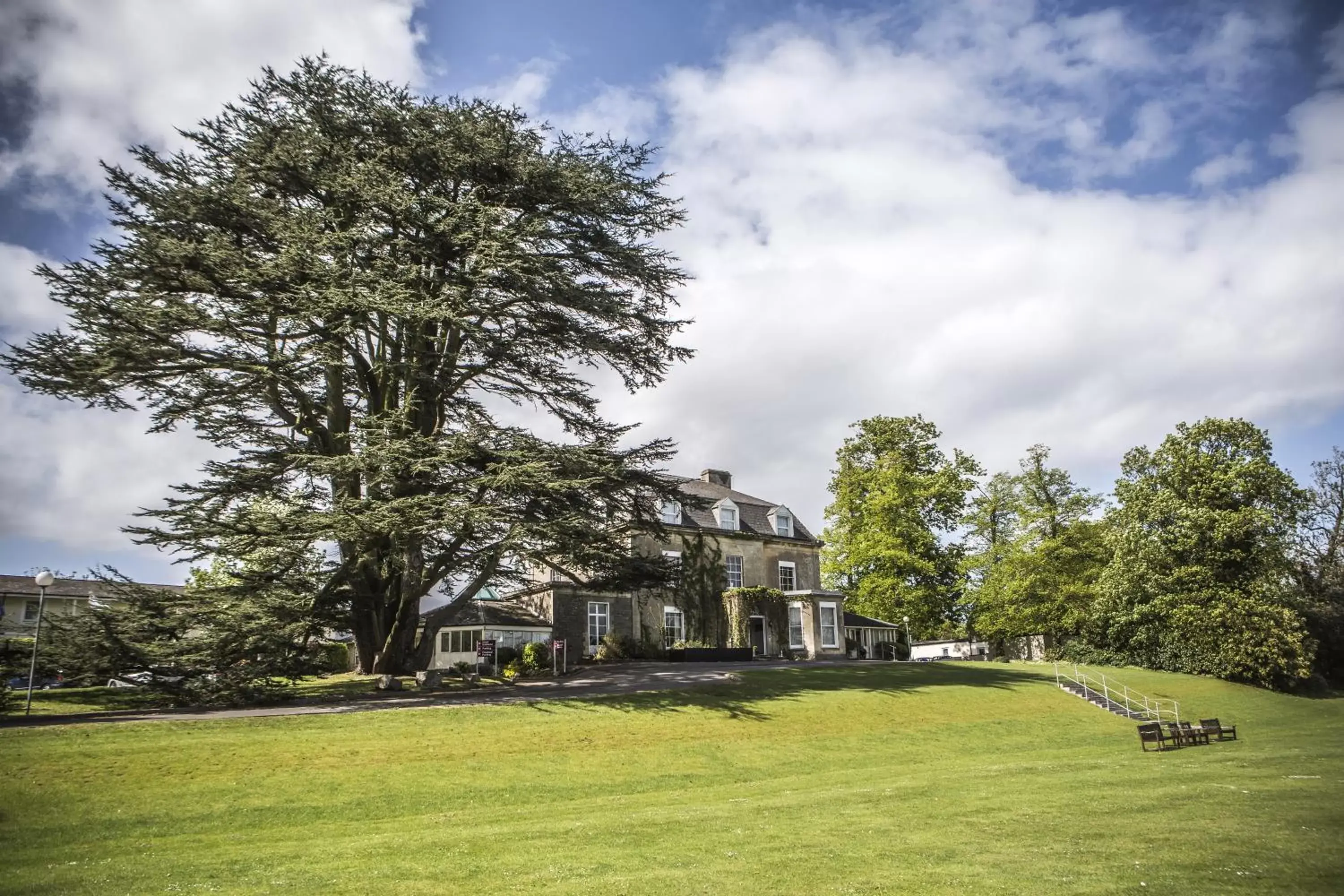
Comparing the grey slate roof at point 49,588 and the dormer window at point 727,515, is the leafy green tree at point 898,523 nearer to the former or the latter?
the dormer window at point 727,515

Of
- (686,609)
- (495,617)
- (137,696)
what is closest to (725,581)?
(686,609)

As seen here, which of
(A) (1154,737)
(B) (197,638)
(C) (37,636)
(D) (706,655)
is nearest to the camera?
(C) (37,636)

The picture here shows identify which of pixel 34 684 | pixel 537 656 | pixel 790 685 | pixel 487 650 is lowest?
pixel 790 685

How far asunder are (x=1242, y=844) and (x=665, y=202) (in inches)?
863

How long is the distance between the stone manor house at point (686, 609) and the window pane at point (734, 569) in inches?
2.0

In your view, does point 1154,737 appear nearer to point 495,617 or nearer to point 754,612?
point 754,612

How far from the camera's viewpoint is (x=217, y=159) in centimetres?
2372

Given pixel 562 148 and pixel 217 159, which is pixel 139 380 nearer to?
pixel 217 159

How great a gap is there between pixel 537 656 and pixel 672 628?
9.26 m

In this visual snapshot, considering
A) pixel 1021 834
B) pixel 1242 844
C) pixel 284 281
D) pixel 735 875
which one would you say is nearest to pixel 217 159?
pixel 284 281

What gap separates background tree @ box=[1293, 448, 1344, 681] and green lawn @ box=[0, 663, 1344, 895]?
2215 cm

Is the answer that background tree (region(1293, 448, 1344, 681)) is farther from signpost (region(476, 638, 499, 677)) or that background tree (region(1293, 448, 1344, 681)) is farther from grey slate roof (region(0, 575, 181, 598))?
grey slate roof (region(0, 575, 181, 598))

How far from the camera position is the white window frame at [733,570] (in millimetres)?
42500

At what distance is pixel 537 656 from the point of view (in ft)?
106
